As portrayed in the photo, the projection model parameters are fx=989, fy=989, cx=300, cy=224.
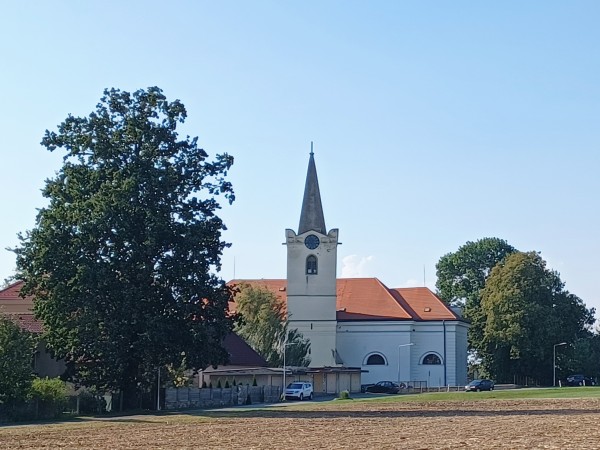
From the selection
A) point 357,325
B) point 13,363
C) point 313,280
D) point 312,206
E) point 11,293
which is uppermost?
point 312,206

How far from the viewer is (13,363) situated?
145 feet

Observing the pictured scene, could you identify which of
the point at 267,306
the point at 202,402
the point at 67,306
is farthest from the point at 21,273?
the point at 267,306

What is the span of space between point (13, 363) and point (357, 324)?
57400 mm

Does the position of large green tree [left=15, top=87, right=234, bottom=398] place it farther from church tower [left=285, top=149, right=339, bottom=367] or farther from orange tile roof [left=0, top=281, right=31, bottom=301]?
church tower [left=285, top=149, right=339, bottom=367]

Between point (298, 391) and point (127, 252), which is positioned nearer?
point (127, 252)

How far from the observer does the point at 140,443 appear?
2795 cm

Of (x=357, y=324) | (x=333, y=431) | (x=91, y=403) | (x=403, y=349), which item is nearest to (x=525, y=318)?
(x=403, y=349)

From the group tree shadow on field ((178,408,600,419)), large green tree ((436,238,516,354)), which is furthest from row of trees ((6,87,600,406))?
large green tree ((436,238,516,354))

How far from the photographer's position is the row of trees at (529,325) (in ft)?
327

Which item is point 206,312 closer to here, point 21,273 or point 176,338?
point 176,338

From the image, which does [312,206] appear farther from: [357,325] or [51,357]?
[51,357]

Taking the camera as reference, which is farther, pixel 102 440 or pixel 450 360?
pixel 450 360

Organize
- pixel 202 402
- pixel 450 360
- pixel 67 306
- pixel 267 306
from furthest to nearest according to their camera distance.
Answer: pixel 450 360, pixel 267 306, pixel 202 402, pixel 67 306

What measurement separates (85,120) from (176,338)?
12.1 m
